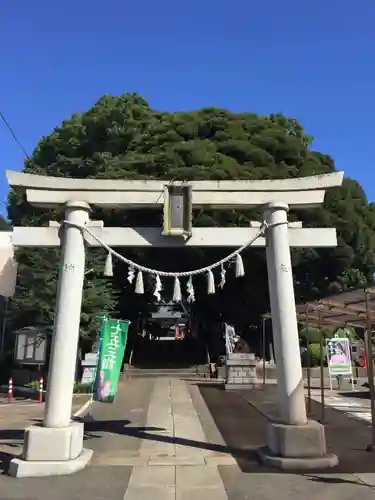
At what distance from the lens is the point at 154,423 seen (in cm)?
1124

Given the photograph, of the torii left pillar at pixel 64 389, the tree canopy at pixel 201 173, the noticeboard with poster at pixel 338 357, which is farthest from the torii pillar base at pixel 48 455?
the tree canopy at pixel 201 173

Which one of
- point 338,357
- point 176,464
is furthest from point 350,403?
point 176,464

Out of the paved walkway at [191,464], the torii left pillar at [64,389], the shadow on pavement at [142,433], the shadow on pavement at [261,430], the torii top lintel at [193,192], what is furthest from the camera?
the shadow on pavement at [142,433]

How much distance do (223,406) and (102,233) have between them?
8.52 meters

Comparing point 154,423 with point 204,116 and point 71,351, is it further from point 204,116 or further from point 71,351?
point 204,116

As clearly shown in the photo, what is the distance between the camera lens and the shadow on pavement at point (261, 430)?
7.22 metres

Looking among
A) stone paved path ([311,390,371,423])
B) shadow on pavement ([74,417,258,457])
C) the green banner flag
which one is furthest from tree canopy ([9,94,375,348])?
the green banner flag

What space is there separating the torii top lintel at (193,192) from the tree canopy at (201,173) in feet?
37.5

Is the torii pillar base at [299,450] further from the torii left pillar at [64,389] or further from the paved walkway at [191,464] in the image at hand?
the torii left pillar at [64,389]

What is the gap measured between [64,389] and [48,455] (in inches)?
39.6

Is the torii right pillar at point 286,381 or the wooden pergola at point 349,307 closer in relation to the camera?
the torii right pillar at point 286,381

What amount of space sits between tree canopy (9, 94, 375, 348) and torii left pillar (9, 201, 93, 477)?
1156cm

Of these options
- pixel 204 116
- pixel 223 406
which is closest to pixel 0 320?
pixel 223 406

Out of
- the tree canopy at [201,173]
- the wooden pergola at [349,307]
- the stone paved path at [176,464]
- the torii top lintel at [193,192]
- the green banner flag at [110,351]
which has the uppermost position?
the tree canopy at [201,173]
